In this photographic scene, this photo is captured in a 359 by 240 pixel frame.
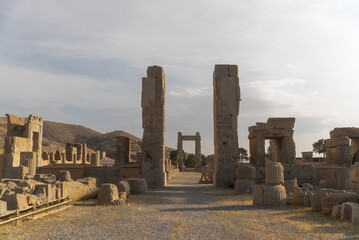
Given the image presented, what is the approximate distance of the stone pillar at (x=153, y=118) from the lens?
17516mm

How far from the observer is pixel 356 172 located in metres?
8.60

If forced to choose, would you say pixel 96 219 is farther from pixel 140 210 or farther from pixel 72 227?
pixel 140 210

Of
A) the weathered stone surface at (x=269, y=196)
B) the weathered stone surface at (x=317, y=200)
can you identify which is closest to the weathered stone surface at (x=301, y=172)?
the weathered stone surface at (x=269, y=196)

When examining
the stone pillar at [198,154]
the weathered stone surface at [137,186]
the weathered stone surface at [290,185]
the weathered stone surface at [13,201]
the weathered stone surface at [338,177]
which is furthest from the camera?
the stone pillar at [198,154]

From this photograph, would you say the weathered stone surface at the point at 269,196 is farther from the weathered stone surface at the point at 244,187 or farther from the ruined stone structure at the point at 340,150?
the ruined stone structure at the point at 340,150

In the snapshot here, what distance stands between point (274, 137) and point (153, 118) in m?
7.39

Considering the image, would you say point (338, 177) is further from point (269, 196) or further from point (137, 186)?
point (137, 186)

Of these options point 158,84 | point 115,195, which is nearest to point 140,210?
point 115,195

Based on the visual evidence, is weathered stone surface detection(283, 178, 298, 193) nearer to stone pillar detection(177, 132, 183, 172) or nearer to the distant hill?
stone pillar detection(177, 132, 183, 172)

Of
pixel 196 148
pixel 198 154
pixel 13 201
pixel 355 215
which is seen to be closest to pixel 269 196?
pixel 355 215

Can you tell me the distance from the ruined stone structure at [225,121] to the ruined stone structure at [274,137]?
6.55ft

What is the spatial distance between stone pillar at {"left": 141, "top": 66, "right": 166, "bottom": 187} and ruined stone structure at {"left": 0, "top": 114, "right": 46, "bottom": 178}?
552cm

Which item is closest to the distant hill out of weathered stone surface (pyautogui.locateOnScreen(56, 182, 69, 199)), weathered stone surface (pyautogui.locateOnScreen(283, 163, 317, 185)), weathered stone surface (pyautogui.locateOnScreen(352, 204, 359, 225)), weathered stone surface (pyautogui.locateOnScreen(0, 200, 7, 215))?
weathered stone surface (pyautogui.locateOnScreen(283, 163, 317, 185))

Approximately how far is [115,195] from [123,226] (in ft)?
11.1
